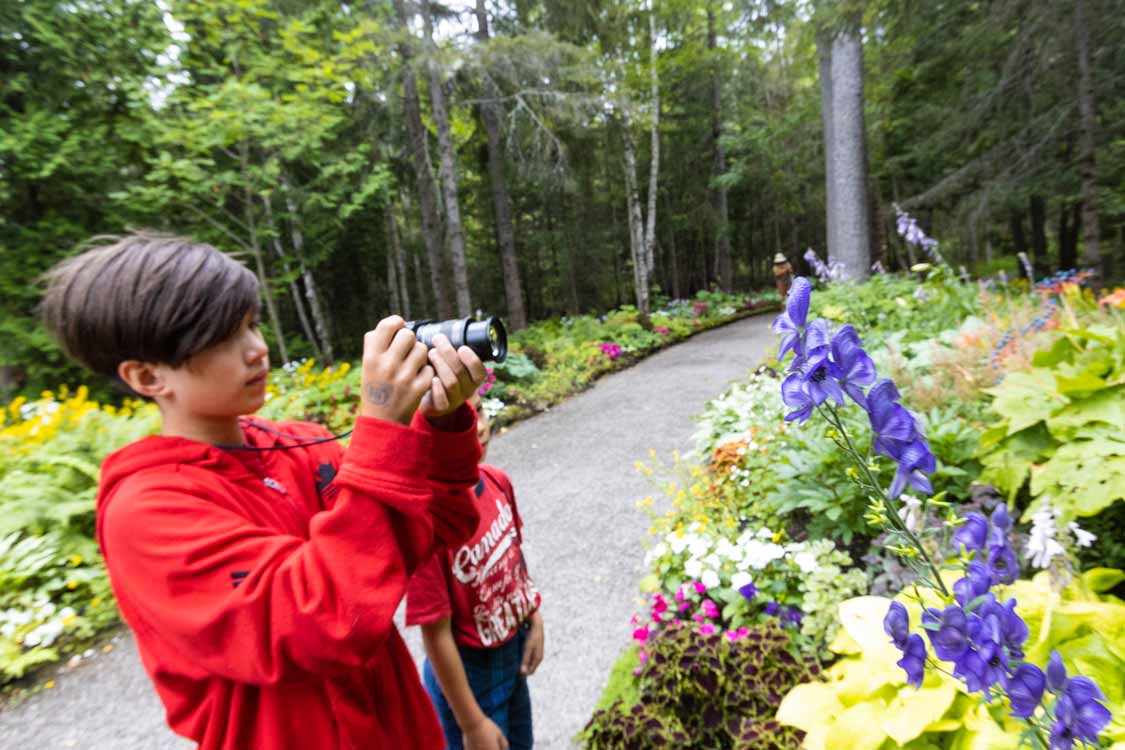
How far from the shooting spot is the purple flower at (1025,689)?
2.64 ft

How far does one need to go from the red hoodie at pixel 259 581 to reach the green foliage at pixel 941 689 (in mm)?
1336

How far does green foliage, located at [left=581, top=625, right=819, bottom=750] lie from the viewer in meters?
2.02

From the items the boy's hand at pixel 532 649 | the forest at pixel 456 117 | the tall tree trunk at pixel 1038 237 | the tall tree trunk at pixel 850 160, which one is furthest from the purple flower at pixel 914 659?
the tall tree trunk at pixel 1038 237

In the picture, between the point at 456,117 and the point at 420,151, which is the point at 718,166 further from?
the point at 420,151

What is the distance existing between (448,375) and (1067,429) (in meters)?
2.81

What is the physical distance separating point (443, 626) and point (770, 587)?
74.2 inches

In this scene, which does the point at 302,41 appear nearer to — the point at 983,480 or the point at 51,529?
the point at 51,529

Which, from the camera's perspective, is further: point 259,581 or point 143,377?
point 143,377

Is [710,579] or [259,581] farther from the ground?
[259,581]

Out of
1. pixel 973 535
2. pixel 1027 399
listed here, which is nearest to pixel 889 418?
pixel 973 535

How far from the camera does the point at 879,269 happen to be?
896 centimetres

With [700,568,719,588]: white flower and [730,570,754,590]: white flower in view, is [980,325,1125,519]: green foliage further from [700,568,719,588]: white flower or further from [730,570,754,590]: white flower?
[700,568,719,588]: white flower

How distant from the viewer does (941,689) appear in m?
1.54

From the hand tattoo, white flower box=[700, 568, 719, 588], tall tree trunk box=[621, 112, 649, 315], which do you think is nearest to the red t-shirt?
the hand tattoo
